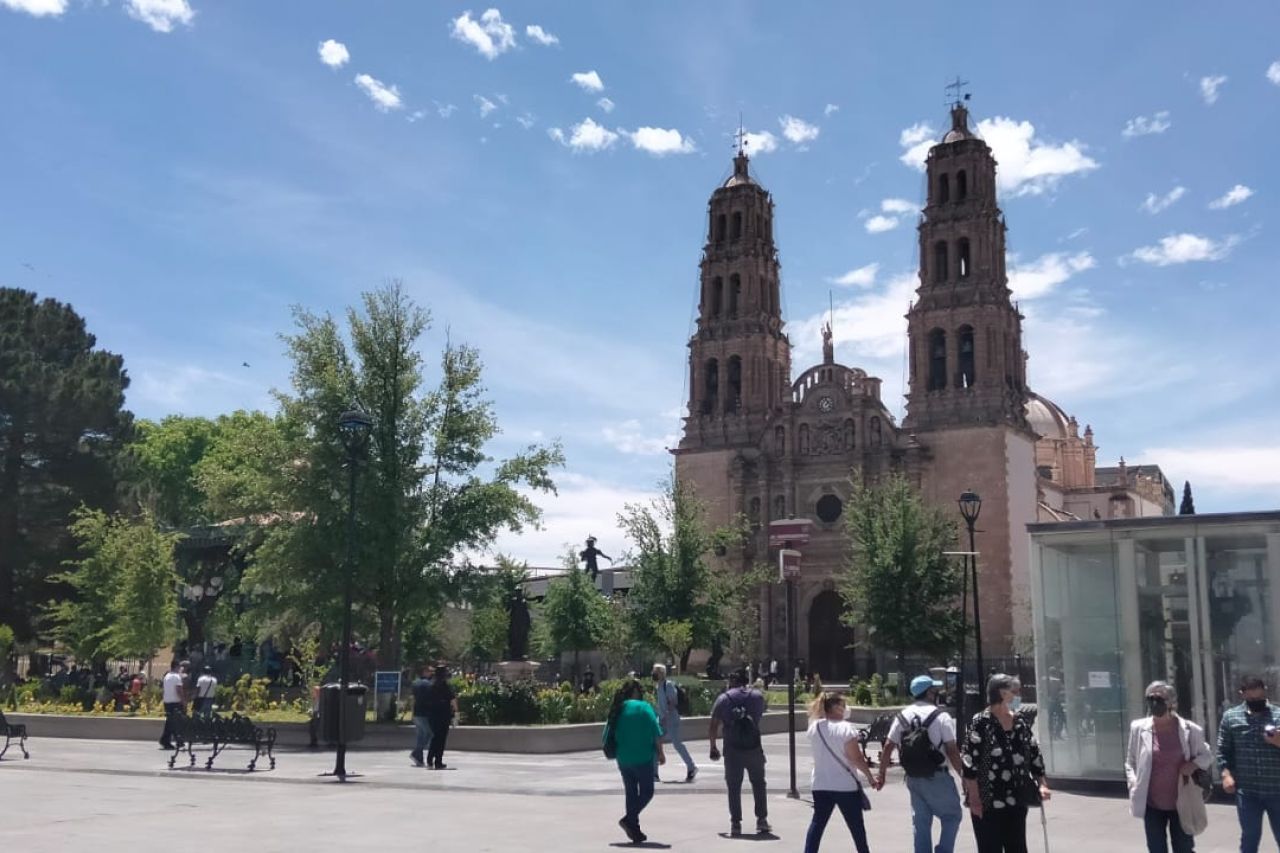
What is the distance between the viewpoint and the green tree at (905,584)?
44.8 metres

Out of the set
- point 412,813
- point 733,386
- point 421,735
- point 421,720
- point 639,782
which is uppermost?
point 733,386

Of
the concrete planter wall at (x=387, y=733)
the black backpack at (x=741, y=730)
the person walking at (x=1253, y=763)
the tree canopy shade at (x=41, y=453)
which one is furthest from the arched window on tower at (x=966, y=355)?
the person walking at (x=1253, y=763)

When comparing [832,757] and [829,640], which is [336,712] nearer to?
[832,757]

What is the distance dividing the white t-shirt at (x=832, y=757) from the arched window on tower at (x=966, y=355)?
47.4 meters

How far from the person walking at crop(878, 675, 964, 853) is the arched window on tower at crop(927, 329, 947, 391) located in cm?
4838

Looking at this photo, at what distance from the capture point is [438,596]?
28688 mm

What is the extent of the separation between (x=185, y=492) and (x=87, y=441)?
62.4 ft

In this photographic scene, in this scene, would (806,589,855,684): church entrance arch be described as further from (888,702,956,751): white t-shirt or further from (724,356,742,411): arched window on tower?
(888,702,956,751): white t-shirt

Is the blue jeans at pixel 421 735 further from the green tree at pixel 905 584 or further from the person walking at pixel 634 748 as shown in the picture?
the green tree at pixel 905 584

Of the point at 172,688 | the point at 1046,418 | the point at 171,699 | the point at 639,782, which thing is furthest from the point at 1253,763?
the point at 1046,418

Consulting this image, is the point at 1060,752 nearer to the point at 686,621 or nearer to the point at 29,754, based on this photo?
the point at 29,754

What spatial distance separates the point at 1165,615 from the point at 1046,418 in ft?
205

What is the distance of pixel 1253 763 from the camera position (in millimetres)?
9117

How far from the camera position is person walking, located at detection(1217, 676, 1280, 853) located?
8.99 metres
